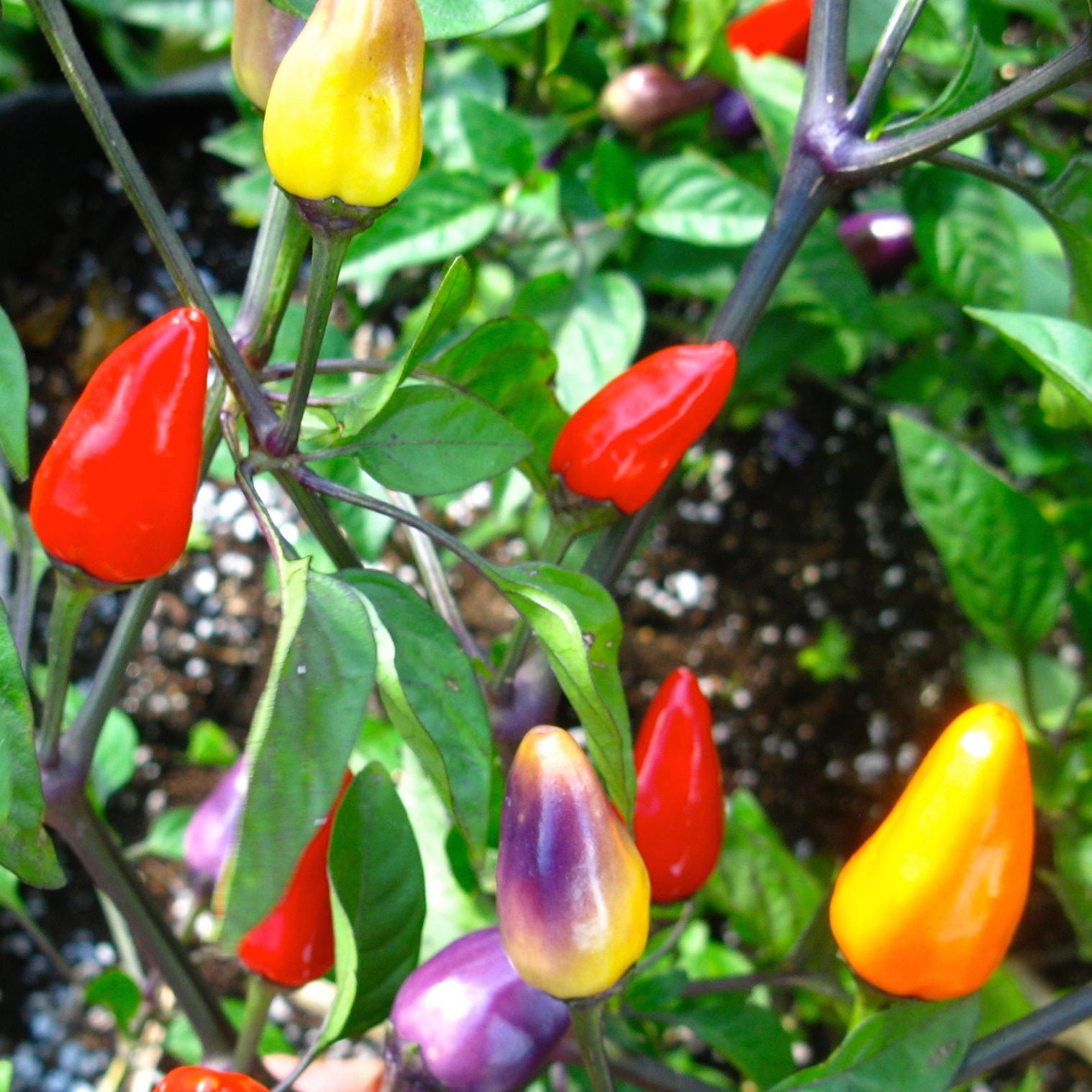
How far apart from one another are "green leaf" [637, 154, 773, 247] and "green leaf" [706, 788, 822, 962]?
422 millimetres

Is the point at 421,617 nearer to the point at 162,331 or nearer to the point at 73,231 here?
the point at 162,331

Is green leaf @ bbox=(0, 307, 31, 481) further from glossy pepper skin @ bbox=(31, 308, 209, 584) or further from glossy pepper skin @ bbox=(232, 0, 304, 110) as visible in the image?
glossy pepper skin @ bbox=(232, 0, 304, 110)

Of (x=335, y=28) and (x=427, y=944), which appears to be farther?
(x=427, y=944)

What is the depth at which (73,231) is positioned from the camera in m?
1.24

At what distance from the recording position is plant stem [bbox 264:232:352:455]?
346mm

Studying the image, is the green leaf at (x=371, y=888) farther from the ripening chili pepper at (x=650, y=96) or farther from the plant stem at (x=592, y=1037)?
the ripening chili pepper at (x=650, y=96)

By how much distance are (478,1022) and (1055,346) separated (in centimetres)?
34

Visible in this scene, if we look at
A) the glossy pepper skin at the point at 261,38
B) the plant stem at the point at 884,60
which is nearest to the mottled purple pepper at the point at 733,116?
the plant stem at the point at 884,60

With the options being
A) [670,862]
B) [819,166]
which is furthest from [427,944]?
[819,166]

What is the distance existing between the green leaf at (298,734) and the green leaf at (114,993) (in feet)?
1.54

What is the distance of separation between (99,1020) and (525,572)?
32.4 inches

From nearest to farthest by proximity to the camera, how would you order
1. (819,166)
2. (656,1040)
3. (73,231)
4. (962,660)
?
(819,166) < (656,1040) < (962,660) < (73,231)

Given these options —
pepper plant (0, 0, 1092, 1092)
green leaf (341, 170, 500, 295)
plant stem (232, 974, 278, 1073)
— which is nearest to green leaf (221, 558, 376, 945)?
pepper plant (0, 0, 1092, 1092)

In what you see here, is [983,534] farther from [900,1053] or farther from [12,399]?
[12,399]
